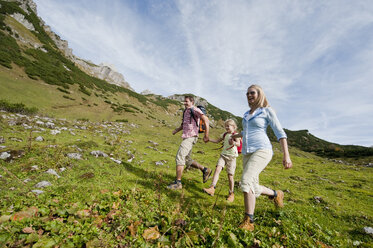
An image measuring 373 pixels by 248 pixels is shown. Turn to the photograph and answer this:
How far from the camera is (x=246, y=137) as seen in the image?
4.24 m

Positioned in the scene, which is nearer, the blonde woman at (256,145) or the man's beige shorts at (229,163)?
the blonde woman at (256,145)

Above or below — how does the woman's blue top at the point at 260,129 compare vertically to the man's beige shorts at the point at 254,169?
above

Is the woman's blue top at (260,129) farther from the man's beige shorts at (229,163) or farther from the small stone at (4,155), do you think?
the small stone at (4,155)

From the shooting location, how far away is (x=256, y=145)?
3998mm

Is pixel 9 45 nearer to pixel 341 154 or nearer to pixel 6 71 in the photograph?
pixel 6 71

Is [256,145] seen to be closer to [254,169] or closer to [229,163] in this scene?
[254,169]

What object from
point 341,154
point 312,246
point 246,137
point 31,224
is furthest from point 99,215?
point 341,154

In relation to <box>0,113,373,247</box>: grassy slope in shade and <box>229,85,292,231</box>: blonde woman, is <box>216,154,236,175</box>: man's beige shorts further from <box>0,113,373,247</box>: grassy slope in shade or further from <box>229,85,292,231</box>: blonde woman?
<box>229,85,292,231</box>: blonde woman

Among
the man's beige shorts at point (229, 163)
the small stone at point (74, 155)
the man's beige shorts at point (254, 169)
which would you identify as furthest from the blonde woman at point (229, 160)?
the small stone at point (74, 155)

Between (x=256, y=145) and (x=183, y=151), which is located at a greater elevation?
(x=256, y=145)

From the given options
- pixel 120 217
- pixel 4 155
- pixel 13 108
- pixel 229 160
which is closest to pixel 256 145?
pixel 229 160

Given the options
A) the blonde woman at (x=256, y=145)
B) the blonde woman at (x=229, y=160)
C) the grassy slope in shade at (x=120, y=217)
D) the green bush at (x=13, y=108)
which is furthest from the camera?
the green bush at (x=13, y=108)

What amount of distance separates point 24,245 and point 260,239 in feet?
13.1

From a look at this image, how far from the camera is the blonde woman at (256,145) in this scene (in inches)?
145
